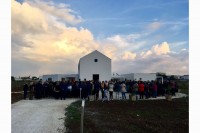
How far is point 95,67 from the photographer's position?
1622 inches

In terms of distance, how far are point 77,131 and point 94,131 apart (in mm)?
594

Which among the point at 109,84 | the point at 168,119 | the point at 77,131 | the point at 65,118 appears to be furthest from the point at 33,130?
the point at 109,84

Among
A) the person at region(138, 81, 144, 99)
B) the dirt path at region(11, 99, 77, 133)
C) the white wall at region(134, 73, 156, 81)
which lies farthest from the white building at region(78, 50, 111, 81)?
the dirt path at region(11, 99, 77, 133)

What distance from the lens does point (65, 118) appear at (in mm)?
14258

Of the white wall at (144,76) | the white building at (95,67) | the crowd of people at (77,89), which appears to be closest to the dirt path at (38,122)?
the crowd of people at (77,89)

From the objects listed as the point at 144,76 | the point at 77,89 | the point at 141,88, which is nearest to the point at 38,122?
the point at 77,89

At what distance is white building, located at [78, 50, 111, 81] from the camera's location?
4103 cm

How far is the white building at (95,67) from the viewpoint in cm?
4103

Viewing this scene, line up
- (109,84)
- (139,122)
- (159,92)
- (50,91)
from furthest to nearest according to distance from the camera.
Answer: (159,92)
(50,91)
(109,84)
(139,122)

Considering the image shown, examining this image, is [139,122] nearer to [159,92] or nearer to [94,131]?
[94,131]

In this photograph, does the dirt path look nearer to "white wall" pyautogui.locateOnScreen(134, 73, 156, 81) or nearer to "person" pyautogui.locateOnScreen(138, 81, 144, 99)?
"person" pyautogui.locateOnScreen(138, 81, 144, 99)

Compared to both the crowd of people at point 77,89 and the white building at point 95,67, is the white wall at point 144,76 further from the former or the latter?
the crowd of people at point 77,89
